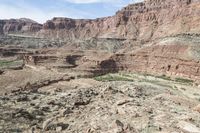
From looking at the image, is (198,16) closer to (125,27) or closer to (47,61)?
(47,61)

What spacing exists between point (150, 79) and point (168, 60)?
618 cm

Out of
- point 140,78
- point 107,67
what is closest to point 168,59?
point 140,78

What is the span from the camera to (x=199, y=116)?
60.9ft

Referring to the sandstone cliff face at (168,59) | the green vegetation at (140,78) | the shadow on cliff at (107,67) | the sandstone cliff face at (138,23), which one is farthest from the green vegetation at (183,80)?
the sandstone cliff face at (138,23)

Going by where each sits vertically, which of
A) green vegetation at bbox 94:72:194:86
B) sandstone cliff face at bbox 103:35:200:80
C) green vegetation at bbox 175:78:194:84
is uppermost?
sandstone cliff face at bbox 103:35:200:80

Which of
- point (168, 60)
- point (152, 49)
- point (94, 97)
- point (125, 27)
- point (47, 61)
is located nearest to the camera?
point (94, 97)

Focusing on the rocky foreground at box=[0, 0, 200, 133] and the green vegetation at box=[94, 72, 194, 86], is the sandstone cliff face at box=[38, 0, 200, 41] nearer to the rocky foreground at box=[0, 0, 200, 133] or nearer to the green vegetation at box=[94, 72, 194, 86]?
the rocky foreground at box=[0, 0, 200, 133]

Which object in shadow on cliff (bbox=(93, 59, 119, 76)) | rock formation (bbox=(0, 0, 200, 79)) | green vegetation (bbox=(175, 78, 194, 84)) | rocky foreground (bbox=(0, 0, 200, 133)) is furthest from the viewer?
shadow on cliff (bbox=(93, 59, 119, 76))

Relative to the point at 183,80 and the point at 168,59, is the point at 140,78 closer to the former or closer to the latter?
the point at 183,80

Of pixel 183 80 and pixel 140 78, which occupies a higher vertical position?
pixel 183 80

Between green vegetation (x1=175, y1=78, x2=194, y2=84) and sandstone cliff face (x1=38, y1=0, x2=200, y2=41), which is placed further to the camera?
sandstone cliff face (x1=38, y1=0, x2=200, y2=41)

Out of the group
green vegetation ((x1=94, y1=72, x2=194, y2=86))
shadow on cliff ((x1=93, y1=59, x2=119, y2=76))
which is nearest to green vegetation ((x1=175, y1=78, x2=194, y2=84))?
green vegetation ((x1=94, y1=72, x2=194, y2=86))

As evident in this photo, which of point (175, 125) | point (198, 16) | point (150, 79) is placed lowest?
point (150, 79)

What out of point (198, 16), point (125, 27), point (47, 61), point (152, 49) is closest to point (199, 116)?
point (152, 49)
